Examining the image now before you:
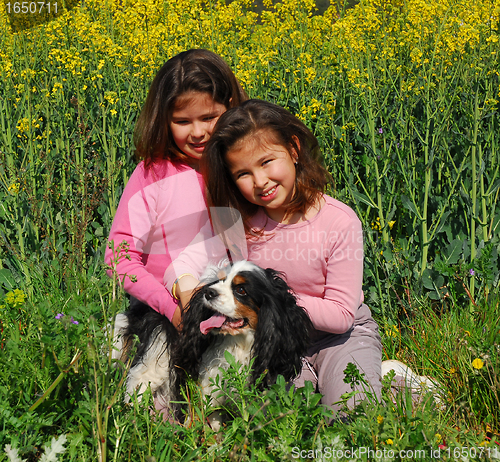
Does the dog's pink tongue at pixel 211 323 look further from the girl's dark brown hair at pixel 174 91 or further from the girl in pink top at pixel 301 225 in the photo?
the girl's dark brown hair at pixel 174 91

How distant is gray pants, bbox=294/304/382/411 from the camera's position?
85.0 inches

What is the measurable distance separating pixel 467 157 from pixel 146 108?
6.01 feet

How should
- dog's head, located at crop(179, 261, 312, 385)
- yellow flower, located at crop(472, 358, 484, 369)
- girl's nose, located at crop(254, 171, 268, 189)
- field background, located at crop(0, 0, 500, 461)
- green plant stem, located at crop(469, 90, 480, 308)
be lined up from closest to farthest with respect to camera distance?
field background, located at crop(0, 0, 500, 461), yellow flower, located at crop(472, 358, 484, 369), dog's head, located at crop(179, 261, 312, 385), girl's nose, located at crop(254, 171, 268, 189), green plant stem, located at crop(469, 90, 480, 308)

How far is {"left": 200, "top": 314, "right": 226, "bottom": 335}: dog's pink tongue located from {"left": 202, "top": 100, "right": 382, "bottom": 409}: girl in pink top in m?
0.45

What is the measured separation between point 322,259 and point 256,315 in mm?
522

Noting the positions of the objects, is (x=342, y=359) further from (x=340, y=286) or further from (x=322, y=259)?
(x=322, y=259)

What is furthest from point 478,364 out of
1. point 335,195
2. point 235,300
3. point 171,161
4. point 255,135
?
point 171,161

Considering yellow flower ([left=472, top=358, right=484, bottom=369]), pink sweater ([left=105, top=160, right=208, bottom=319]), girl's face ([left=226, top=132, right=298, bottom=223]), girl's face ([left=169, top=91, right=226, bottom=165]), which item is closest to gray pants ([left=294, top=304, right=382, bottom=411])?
yellow flower ([left=472, top=358, right=484, bottom=369])

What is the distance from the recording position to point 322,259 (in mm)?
2293

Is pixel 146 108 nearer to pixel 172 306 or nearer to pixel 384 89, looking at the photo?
pixel 172 306

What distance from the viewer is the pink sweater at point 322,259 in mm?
2215

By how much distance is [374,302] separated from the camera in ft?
9.53

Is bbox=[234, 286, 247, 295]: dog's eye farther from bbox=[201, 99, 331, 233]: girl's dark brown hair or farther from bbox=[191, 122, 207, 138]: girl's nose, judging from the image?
bbox=[191, 122, 207, 138]: girl's nose

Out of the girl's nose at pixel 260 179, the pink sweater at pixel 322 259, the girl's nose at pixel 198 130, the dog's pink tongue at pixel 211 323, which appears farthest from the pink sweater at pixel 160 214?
the dog's pink tongue at pixel 211 323
